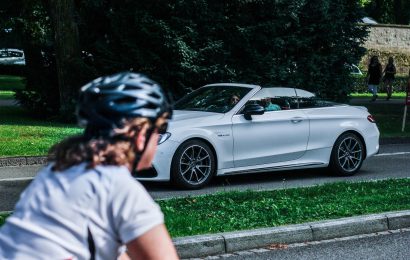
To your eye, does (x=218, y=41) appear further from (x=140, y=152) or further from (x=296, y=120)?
(x=140, y=152)

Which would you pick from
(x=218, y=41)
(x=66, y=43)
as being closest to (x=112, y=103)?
(x=218, y=41)

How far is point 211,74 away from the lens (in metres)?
18.3

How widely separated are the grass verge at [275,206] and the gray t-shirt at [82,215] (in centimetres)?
473

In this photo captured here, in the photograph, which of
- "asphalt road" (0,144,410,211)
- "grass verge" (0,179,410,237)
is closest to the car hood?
"asphalt road" (0,144,410,211)

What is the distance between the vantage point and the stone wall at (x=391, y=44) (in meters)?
43.7

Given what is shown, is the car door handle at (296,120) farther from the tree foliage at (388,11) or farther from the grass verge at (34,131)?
the tree foliage at (388,11)

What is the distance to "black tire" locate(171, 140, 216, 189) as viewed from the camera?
32.6 ft

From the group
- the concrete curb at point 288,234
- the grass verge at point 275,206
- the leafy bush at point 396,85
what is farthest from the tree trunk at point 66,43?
the leafy bush at point 396,85

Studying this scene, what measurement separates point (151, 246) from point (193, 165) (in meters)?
8.07

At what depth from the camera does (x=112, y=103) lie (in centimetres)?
213

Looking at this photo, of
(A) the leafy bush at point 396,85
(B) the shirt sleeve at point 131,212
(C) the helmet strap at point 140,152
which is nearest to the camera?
(B) the shirt sleeve at point 131,212

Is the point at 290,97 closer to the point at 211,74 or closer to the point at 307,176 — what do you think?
the point at 307,176

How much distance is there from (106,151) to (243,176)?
378 inches

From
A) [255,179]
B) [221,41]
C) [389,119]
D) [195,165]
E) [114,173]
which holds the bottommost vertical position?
[389,119]
